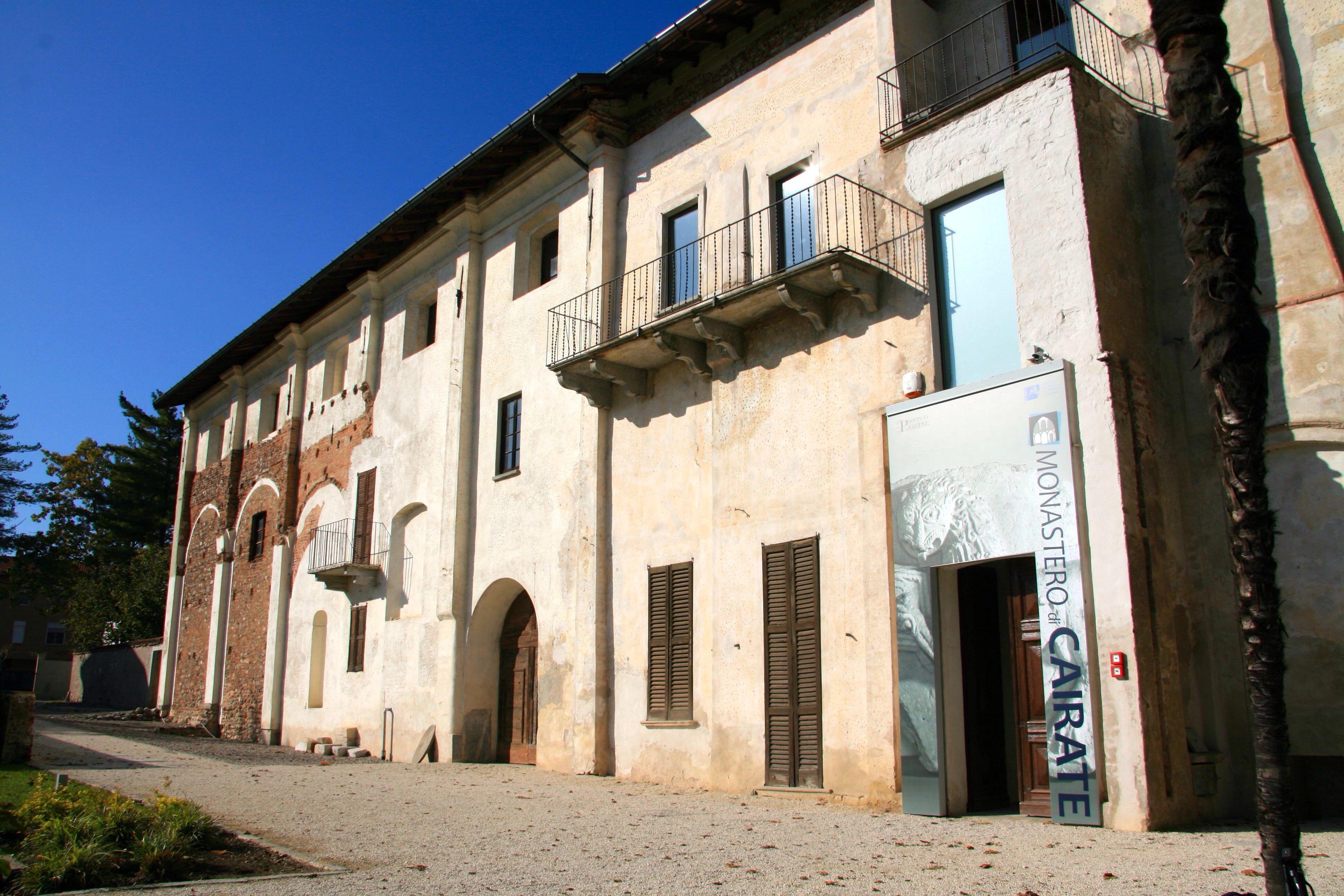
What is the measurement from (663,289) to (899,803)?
8121 mm

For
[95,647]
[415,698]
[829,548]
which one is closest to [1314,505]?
[829,548]

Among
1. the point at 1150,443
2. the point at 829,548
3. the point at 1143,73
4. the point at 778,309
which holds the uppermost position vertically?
the point at 1143,73

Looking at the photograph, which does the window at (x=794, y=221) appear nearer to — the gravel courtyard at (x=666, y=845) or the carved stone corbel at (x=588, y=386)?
the carved stone corbel at (x=588, y=386)

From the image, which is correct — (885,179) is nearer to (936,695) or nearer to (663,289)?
(663,289)

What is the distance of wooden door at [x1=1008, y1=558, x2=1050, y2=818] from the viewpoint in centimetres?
1009

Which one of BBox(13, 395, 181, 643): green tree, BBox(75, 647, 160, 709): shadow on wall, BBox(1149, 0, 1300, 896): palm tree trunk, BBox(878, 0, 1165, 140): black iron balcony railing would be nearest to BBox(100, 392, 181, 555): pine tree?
BBox(13, 395, 181, 643): green tree

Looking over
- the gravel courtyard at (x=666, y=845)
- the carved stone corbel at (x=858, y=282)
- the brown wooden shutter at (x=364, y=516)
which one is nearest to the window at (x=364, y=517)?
the brown wooden shutter at (x=364, y=516)

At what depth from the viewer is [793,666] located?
12172 mm

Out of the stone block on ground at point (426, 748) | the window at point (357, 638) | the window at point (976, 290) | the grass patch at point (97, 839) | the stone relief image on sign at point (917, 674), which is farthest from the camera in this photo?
the window at point (357, 638)

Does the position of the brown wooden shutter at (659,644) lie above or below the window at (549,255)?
below

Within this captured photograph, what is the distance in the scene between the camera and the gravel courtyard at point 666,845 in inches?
258

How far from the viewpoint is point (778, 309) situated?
1320cm

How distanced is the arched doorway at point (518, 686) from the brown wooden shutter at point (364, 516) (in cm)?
484

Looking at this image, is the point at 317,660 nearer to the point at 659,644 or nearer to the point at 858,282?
the point at 659,644
